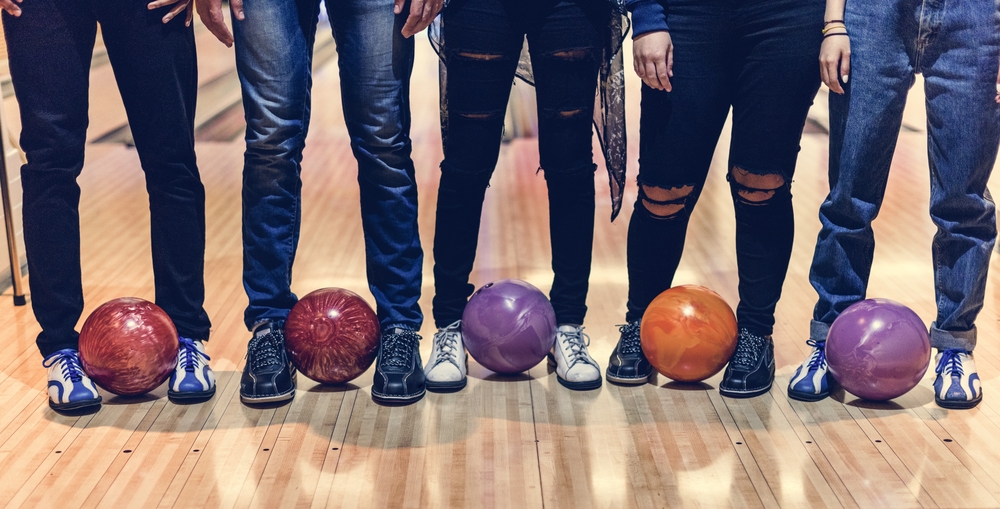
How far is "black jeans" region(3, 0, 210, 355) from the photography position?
5.08 feet

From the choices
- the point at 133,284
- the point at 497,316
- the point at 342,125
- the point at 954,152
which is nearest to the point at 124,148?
the point at 342,125

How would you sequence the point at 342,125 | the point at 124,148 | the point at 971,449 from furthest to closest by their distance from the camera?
the point at 342,125
the point at 124,148
the point at 971,449

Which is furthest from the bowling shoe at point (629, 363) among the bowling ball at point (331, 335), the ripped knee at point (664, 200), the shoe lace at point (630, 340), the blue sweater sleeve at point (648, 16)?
the blue sweater sleeve at point (648, 16)

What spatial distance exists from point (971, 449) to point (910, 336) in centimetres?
21

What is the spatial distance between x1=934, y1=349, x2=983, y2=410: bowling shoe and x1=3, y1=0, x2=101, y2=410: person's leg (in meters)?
1.52

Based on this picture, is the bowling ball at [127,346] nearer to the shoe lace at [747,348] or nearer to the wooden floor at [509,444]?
the wooden floor at [509,444]

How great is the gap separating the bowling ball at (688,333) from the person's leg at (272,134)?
2.24 ft

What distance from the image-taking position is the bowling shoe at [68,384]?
5.51 feet

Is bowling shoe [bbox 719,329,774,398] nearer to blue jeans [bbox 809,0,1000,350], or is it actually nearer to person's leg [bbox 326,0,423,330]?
blue jeans [bbox 809,0,1000,350]

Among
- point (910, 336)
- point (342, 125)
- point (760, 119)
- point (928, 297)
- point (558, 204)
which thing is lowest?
point (342, 125)

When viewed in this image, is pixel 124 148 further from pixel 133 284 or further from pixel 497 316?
pixel 497 316

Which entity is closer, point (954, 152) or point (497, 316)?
point (954, 152)

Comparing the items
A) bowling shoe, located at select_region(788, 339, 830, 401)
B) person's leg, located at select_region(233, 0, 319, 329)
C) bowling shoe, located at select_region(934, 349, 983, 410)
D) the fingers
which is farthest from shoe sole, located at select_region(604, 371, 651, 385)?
the fingers

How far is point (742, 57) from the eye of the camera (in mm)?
1583
